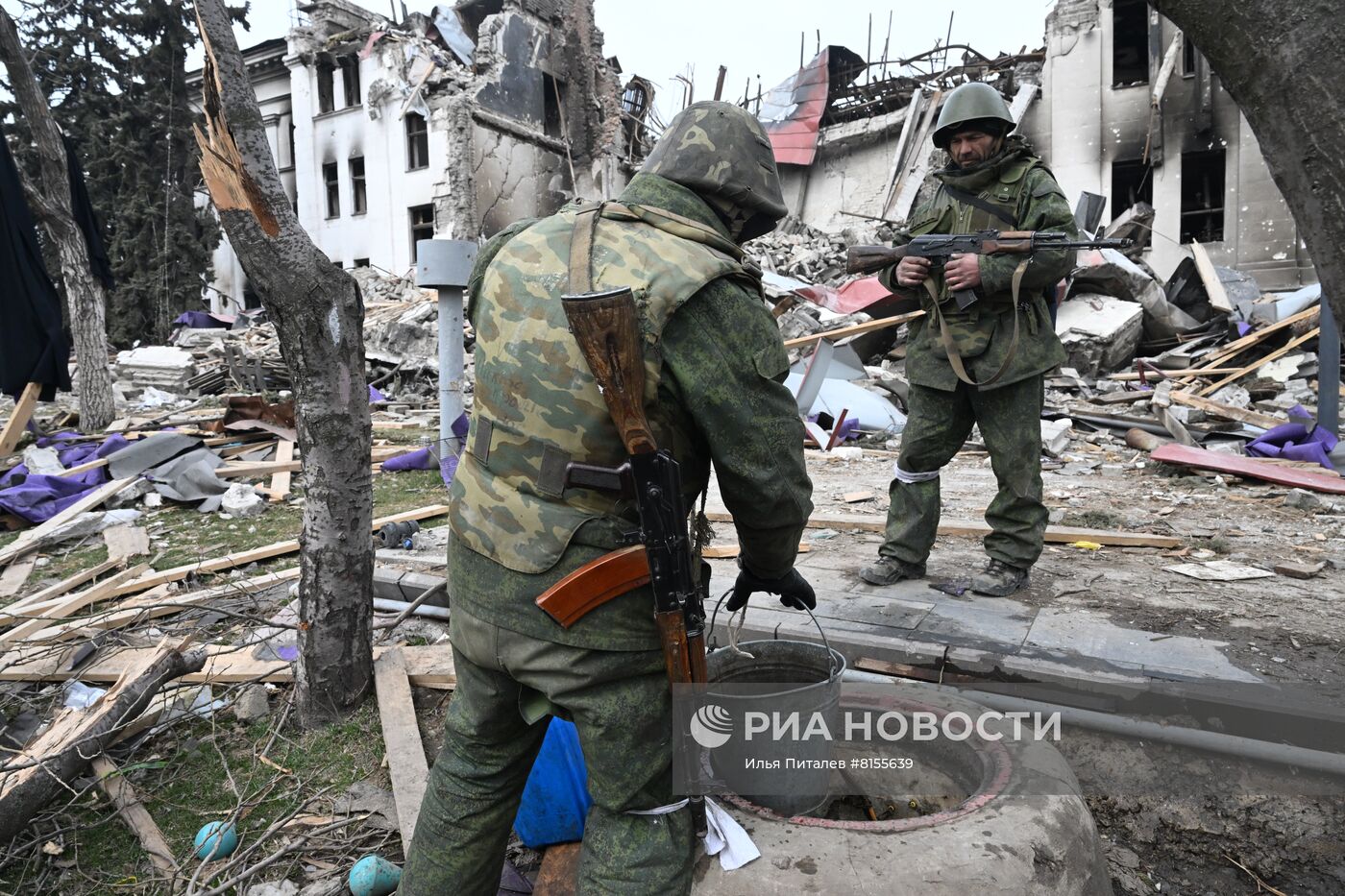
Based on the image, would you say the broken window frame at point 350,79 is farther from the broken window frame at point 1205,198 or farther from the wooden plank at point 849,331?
the broken window frame at point 1205,198

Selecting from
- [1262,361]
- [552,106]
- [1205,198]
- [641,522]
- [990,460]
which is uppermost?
[552,106]

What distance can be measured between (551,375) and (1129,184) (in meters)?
18.6

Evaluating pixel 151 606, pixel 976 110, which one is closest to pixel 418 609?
pixel 151 606

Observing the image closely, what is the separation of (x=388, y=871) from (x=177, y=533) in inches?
177

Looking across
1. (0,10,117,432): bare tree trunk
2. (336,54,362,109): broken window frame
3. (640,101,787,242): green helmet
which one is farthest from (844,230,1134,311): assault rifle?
(336,54,362,109): broken window frame

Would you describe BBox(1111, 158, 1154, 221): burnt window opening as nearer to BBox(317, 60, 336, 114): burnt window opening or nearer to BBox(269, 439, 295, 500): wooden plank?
BBox(269, 439, 295, 500): wooden plank

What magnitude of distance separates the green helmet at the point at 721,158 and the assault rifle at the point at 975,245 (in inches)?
71.0

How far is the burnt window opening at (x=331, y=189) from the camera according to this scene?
2461 centimetres

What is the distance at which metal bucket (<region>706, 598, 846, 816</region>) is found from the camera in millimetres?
1825

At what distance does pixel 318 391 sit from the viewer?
2.66 metres

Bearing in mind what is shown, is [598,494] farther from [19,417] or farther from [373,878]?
[19,417]

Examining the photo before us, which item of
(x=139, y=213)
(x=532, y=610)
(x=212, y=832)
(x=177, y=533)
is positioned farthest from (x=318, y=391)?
(x=139, y=213)

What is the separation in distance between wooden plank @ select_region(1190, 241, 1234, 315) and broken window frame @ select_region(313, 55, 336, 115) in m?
23.1

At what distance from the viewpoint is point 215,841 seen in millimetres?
2227
